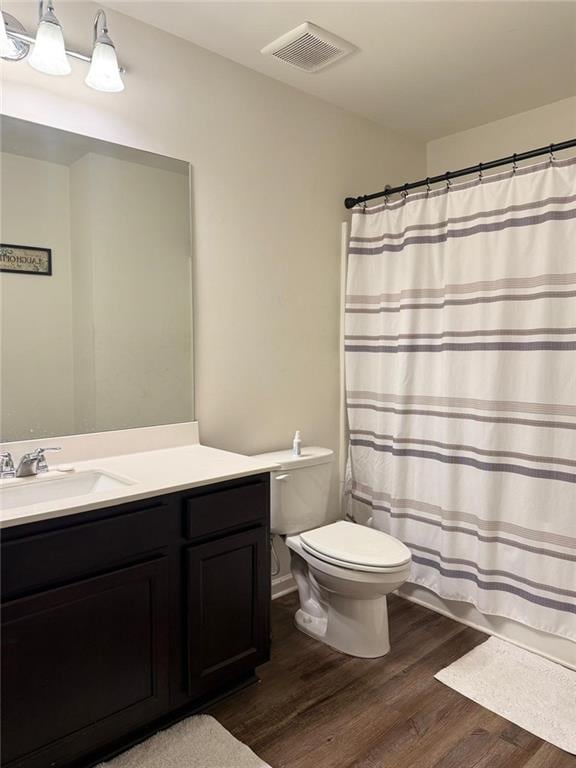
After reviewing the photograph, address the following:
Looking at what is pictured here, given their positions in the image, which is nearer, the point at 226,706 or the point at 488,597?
the point at 226,706

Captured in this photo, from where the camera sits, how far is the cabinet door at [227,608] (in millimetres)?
1729

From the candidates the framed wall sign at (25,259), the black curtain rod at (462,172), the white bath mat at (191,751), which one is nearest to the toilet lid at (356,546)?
the white bath mat at (191,751)

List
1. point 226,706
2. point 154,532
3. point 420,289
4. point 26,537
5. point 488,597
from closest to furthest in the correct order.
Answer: point 26,537 → point 154,532 → point 226,706 → point 488,597 → point 420,289

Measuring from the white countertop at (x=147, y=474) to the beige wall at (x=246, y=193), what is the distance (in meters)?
0.33

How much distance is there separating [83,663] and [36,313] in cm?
111

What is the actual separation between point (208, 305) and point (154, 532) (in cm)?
106

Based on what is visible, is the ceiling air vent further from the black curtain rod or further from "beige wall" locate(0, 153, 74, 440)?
"beige wall" locate(0, 153, 74, 440)

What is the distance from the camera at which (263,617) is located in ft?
6.38

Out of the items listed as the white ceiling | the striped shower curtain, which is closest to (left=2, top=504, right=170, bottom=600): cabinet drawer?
the striped shower curtain

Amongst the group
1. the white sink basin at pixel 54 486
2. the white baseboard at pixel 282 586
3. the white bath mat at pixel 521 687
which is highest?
the white sink basin at pixel 54 486

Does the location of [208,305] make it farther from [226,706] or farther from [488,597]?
[488,597]

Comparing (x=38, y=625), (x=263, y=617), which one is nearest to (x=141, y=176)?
(x=38, y=625)

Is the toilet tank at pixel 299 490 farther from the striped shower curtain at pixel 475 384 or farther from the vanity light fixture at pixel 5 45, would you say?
the vanity light fixture at pixel 5 45

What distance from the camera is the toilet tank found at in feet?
7.59
